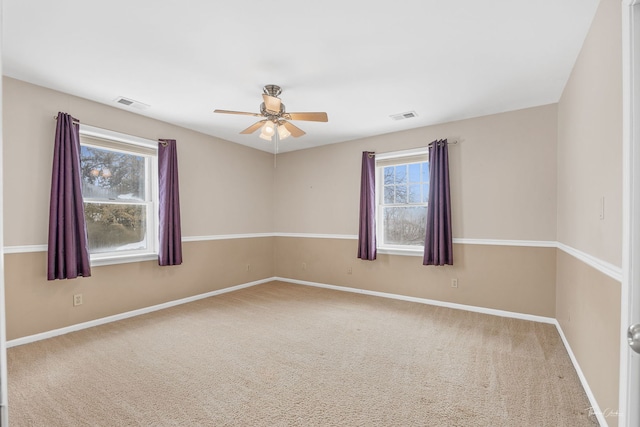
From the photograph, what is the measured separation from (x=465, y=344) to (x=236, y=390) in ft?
6.82

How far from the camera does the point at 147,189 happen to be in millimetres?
4109

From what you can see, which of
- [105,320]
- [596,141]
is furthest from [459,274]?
[105,320]

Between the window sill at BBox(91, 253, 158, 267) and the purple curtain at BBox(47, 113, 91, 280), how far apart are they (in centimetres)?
23

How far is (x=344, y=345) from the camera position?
3.00 meters

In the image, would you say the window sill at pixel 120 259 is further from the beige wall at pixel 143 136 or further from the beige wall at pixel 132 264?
the beige wall at pixel 143 136

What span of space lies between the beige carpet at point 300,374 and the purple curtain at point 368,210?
44.4 inches

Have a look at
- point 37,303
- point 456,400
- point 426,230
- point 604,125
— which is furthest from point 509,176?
point 37,303

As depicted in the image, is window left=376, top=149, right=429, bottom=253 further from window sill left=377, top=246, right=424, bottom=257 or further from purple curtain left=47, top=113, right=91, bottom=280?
purple curtain left=47, top=113, right=91, bottom=280

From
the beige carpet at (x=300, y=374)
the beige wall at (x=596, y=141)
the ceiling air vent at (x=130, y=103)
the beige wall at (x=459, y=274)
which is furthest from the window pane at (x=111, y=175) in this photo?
the beige wall at (x=596, y=141)

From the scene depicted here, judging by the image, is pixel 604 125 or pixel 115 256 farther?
pixel 115 256

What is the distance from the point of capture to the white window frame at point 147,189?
3533 millimetres

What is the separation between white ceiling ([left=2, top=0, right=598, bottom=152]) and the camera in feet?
6.79

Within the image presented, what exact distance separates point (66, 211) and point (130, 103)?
1.31 m

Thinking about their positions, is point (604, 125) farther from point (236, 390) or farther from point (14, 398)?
point (14, 398)
